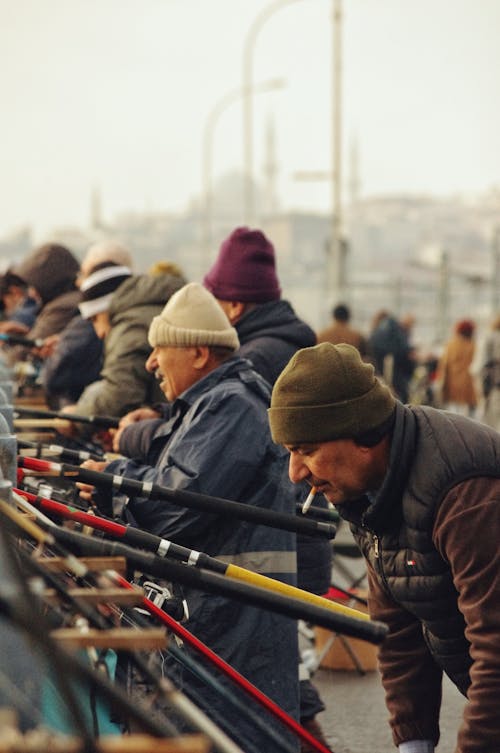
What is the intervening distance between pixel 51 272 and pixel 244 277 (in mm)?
3447

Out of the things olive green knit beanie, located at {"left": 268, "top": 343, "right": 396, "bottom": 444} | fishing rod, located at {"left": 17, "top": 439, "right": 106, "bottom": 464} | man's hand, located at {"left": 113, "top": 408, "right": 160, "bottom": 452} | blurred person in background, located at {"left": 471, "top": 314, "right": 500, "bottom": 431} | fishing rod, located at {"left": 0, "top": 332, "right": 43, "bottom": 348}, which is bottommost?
blurred person in background, located at {"left": 471, "top": 314, "right": 500, "bottom": 431}

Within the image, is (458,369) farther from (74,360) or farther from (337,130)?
(74,360)

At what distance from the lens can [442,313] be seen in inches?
1150

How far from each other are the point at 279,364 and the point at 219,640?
1.70 meters

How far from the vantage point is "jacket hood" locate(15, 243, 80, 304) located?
9773 millimetres

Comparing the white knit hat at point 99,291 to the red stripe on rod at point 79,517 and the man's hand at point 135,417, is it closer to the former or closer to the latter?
the man's hand at point 135,417

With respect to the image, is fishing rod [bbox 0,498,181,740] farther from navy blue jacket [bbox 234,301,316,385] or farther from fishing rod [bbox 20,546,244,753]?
navy blue jacket [bbox 234,301,316,385]

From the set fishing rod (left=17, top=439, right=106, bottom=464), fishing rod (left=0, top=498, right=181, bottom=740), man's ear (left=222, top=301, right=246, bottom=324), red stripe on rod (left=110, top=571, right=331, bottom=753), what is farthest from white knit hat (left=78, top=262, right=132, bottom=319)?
fishing rod (left=0, top=498, right=181, bottom=740)

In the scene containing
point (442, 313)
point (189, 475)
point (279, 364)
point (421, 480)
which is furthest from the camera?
point (442, 313)

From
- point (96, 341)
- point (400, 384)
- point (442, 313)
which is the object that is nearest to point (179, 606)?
point (96, 341)

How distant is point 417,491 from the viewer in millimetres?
3479

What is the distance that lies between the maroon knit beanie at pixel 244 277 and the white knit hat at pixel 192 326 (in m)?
1.25

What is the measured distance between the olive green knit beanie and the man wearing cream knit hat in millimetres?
1145

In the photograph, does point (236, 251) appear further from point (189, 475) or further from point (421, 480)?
point (421, 480)
